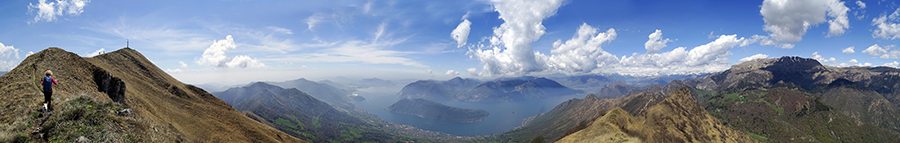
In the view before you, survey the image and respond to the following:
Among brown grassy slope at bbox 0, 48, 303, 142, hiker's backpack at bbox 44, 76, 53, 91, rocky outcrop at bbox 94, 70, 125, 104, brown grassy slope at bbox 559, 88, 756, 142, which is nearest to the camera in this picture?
hiker's backpack at bbox 44, 76, 53, 91

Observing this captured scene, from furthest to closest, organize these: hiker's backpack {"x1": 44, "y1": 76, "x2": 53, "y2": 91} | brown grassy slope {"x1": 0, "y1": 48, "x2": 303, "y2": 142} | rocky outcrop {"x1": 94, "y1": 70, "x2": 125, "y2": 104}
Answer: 1. rocky outcrop {"x1": 94, "y1": 70, "x2": 125, "y2": 104}
2. brown grassy slope {"x1": 0, "y1": 48, "x2": 303, "y2": 142}
3. hiker's backpack {"x1": 44, "y1": 76, "x2": 53, "y2": 91}

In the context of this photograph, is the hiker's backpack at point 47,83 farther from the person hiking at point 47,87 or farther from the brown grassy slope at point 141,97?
→ the brown grassy slope at point 141,97

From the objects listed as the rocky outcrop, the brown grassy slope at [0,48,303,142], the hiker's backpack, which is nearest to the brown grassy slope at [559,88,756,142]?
the brown grassy slope at [0,48,303,142]

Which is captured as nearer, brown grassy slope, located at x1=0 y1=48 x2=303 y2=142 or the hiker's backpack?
the hiker's backpack

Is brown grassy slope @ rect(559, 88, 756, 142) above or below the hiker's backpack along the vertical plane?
below

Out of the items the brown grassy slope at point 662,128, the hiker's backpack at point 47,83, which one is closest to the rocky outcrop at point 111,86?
the hiker's backpack at point 47,83

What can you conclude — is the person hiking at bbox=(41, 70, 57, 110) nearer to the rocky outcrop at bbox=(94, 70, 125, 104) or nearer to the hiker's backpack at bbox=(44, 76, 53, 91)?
the hiker's backpack at bbox=(44, 76, 53, 91)

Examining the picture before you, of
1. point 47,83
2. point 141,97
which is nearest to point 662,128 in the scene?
point 47,83

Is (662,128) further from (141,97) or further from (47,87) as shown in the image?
(141,97)
